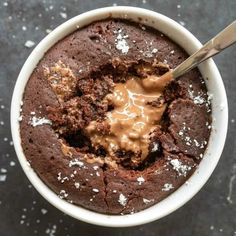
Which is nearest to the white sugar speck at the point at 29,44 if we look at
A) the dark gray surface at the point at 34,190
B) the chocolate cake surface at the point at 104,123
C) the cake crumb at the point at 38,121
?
the dark gray surface at the point at 34,190

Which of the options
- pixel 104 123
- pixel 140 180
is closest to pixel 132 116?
pixel 104 123

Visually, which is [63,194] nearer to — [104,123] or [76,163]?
[76,163]

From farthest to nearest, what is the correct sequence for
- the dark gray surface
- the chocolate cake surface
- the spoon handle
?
the dark gray surface < the chocolate cake surface < the spoon handle

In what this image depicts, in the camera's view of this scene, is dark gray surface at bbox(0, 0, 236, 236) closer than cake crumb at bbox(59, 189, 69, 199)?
No

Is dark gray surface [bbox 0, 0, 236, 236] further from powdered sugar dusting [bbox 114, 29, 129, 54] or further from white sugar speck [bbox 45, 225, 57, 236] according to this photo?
powdered sugar dusting [bbox 114, 29, 129, 54]

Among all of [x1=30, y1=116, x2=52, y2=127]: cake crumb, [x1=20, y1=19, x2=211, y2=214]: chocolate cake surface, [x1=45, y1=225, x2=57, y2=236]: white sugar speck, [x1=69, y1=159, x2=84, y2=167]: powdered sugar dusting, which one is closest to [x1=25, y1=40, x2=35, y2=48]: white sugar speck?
[x1=20, y1=19, x2=211, y2=214]: chocolate cake surface

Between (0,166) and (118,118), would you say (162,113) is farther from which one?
(0,166)
